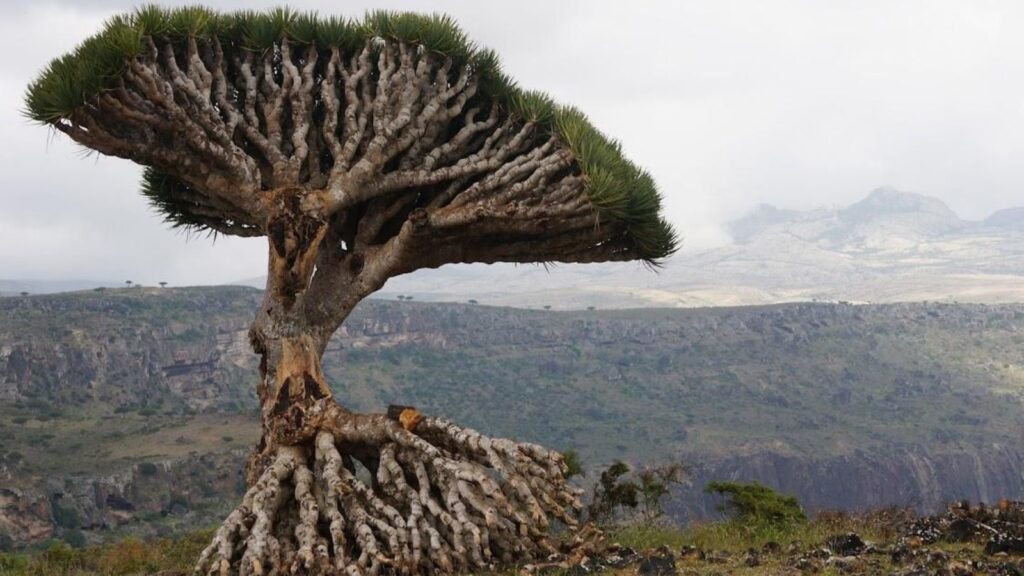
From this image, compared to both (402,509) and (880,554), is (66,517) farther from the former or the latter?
(880,554)

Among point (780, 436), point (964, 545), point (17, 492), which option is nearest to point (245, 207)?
point (964, 545)

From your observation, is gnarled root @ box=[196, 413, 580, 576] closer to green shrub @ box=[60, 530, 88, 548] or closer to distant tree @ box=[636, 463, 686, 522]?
distant tree @ box=[636, 463, 686, 522]

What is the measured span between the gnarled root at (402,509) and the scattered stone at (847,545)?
7.40 ft

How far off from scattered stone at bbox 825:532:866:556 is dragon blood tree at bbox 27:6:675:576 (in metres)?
2.31

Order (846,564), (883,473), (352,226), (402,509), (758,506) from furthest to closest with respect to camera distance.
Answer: (883,473) → (758,506) → (352,226) → (402,509) → (846,564)

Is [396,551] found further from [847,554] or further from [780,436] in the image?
[780,436]

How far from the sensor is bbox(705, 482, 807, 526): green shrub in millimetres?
11547

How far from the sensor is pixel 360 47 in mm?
10750

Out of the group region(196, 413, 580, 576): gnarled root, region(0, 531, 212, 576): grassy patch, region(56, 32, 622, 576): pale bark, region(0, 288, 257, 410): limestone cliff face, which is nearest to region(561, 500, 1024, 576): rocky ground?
region(196, 413, 580, 576): gnarled root

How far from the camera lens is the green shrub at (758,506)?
1155 cm

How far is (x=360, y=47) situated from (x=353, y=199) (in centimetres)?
223

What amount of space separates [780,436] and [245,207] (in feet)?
398

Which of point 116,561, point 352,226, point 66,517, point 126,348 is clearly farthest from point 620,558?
point 126,348

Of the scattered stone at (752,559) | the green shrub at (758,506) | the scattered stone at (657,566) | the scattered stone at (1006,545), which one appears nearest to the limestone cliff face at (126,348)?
the green shrub at (758,506)
